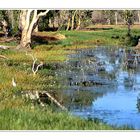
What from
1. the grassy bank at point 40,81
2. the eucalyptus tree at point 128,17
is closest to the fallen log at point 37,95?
the grassy bank at point 40,81

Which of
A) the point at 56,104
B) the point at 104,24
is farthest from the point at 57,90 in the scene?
the point at 104,24

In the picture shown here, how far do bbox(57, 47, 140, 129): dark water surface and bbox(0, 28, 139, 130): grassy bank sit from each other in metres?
0.09

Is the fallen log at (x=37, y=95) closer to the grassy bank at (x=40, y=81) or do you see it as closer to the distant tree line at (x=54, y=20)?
the grassy bank at (x=40, y=81)

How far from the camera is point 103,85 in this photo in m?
10.9

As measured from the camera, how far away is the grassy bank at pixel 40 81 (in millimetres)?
10609

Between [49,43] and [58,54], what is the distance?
0.14 m

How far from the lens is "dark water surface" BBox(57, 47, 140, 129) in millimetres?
10711

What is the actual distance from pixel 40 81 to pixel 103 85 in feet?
1.91

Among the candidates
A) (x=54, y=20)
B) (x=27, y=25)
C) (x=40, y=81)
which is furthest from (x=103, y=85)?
(x=27, y=25)
